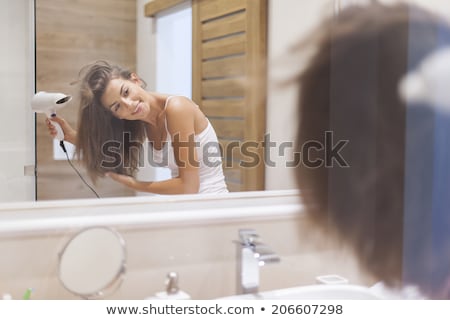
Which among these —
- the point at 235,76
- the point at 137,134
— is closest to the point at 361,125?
the point at 235,76

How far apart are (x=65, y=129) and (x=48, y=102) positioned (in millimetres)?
69

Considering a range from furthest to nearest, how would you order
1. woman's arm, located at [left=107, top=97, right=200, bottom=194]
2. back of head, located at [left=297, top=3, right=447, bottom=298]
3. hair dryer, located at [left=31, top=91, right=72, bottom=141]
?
back of head, located at [left=297, top=3, right=447, bottom=298] → woman's arm, located at [left=107, top=97, right=200, bottom=194] → hair dryer, located at [left=31, top=91, right=72, bottom=141]

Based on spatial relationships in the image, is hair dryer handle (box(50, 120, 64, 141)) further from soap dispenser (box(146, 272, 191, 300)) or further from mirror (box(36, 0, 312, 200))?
soap dispenser (box(146, 272, 191, 300))

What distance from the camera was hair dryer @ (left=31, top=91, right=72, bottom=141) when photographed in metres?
1.21

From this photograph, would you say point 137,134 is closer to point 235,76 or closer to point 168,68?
point 168,68

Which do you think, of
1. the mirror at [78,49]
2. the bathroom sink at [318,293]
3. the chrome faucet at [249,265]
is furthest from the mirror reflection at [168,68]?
the bathroom sink at [318,293]

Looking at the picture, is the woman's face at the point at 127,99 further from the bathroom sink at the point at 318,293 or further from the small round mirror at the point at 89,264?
the bathroom sink at the point at 318,293

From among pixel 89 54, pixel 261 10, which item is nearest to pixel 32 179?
pixel 89 54

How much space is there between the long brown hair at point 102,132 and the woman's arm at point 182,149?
7 centimetres

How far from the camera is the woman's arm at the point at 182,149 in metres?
1.33

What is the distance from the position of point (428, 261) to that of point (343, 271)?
262 millimetres

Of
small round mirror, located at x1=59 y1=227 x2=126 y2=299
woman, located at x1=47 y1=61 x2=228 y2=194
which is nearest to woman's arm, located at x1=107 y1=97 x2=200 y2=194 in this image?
woman, located at x1=47 y1=61 x2=228 y2=194

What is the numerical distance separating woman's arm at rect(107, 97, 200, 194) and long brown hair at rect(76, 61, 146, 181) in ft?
0.24

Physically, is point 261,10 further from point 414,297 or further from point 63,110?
point 414,297
